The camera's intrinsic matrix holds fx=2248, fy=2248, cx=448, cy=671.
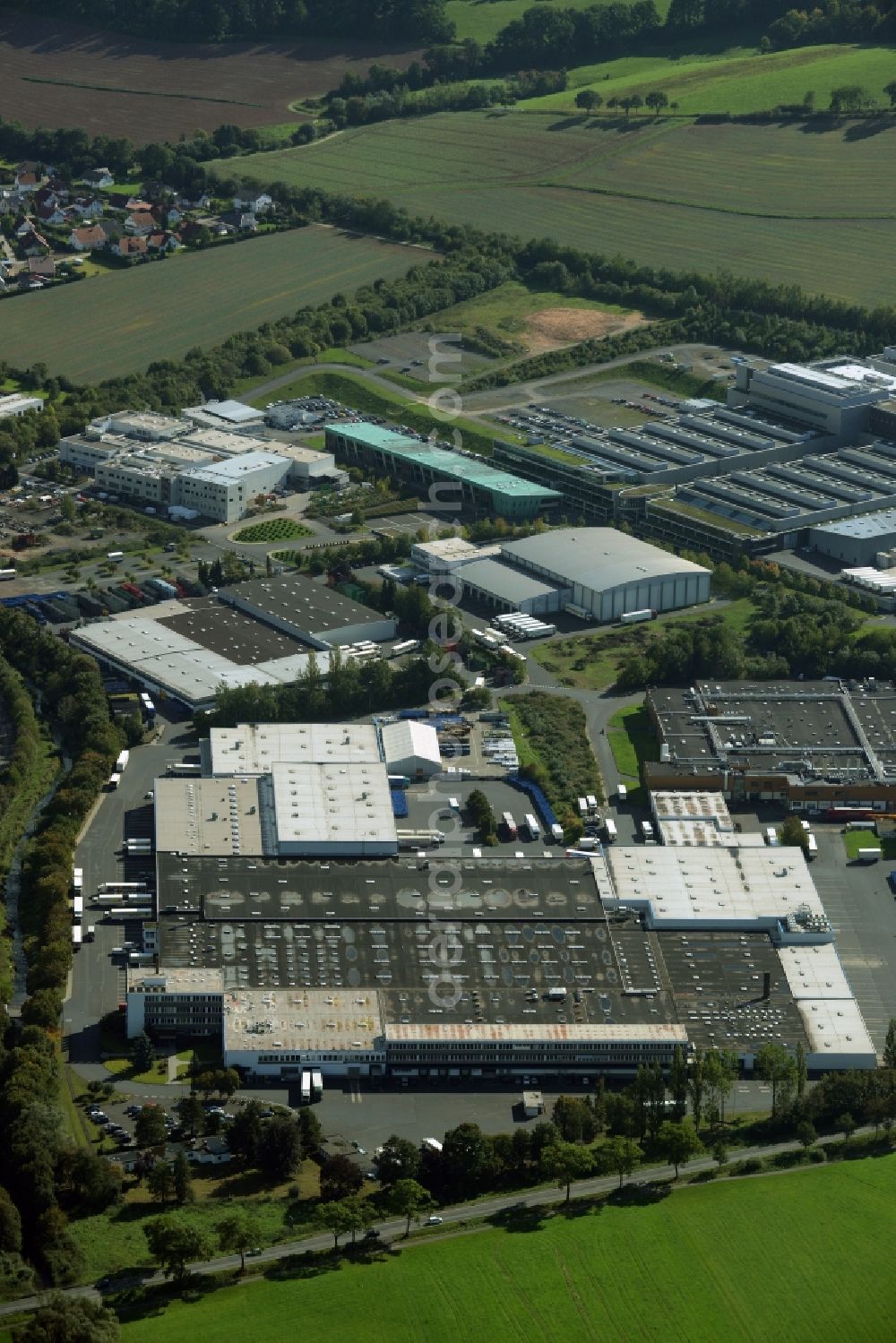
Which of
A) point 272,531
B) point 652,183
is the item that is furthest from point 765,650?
point 652,183

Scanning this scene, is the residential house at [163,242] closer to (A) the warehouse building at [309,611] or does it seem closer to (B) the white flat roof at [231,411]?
A: (B) the white flat roof at [231,411]

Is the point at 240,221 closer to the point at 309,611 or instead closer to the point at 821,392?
the point at 821,392

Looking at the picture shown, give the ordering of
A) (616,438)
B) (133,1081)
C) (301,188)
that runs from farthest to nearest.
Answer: (301,188) < (616,438) < (133,1081)

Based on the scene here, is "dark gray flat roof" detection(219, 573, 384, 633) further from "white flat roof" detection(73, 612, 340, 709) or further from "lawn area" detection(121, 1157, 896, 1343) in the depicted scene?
"lawn area" detection(121, 1157, 896, 1343)

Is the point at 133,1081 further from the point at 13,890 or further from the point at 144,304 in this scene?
the point at 144,304

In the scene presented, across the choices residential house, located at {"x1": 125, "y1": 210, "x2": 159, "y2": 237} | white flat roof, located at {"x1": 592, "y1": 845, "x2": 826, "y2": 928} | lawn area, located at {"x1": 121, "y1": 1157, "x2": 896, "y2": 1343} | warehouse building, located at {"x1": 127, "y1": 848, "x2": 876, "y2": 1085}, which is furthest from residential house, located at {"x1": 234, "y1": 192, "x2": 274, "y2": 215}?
lawn area, located at {"x1": 121, "y1": 1157, "x2": 896, "y2": 1343}

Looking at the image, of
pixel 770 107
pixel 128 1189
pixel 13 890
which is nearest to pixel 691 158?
pixel 770 107

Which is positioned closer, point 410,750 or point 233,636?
point 410,750
